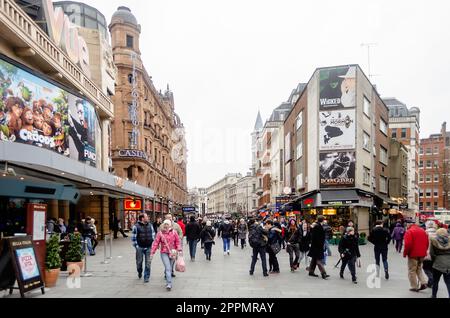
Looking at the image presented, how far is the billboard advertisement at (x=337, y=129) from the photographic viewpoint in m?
27.2

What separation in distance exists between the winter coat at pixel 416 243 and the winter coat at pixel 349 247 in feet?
4.84

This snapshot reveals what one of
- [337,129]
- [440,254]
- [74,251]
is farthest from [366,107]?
[74,251]

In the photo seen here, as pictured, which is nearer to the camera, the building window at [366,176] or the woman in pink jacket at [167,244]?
the woman in pink jacket at [167,244]

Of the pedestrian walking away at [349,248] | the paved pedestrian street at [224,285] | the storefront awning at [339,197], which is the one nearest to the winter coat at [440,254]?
the paved pedestrian street at [224,285]

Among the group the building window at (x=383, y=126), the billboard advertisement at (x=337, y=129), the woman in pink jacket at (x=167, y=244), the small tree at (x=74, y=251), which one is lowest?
the small tree at (x=74, y=251)

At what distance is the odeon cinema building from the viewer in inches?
527

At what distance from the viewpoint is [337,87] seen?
27.6m

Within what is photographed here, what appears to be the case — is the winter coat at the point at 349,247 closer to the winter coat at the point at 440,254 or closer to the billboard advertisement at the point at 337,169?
the winter coat at the point at 440,254

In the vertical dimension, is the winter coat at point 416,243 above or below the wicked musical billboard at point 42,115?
below

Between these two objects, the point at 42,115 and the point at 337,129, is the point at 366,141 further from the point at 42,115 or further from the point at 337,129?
the point at 42,115

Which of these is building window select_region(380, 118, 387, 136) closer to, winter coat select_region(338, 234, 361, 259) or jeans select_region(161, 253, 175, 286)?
winter coat select_region(338, 234, 361, 259)

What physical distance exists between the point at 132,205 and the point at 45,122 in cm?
1845
